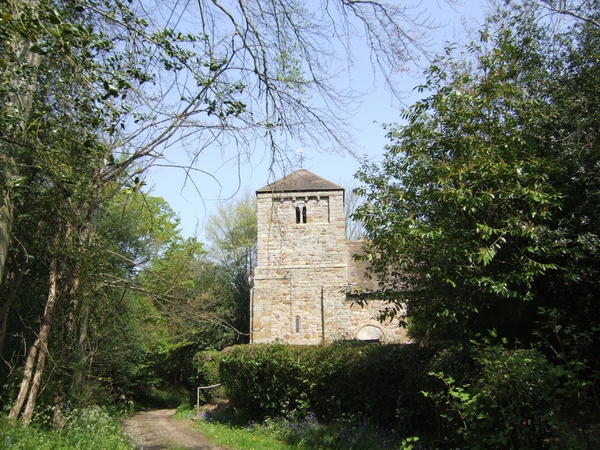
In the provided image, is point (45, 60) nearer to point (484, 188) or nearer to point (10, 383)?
point (10, 383)

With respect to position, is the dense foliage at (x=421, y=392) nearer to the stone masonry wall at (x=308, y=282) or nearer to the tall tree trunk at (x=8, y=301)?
the tall tree trunk at (x=8, y=301)

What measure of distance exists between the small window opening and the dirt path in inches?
437

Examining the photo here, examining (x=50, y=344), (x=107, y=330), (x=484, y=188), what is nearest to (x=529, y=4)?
(x=484, y=188)

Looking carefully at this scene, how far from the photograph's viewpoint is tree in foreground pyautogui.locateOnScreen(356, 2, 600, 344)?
242 inches

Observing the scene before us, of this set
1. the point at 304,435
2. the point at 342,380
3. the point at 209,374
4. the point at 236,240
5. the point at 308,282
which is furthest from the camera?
the point at 236,240

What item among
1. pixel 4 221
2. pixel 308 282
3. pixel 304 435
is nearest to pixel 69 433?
pixel 4 221

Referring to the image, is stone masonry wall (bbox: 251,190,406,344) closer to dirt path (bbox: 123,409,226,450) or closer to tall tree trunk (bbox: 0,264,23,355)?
dirt path (bbox: 123,409,226,450)

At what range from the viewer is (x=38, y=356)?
685cm

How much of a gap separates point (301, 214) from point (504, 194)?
720 inches

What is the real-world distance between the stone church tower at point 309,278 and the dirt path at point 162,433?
22.6 ft

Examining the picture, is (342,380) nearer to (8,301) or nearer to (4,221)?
(8,301)

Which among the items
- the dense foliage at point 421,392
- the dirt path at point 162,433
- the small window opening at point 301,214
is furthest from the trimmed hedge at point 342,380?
the small window opening at point 301,214

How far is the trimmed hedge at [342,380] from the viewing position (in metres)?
8.00

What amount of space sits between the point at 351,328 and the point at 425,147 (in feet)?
50.6
